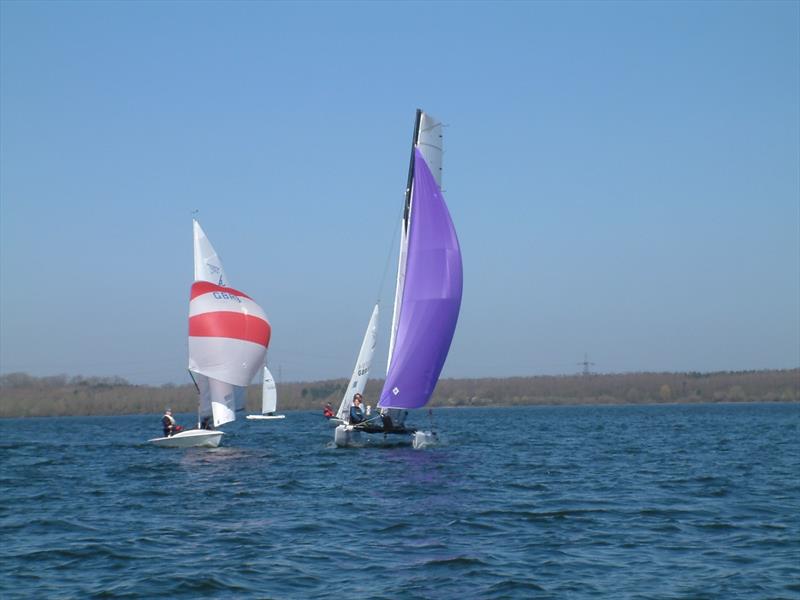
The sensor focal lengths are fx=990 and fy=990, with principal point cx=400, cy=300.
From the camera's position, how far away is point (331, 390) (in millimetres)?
129750

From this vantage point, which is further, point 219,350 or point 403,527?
point 219,350

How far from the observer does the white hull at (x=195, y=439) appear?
117ft

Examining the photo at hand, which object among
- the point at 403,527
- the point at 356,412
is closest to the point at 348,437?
the point at 356,412

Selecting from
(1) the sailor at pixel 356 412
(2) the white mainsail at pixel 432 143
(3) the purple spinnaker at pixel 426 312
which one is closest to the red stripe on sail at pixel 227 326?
(1) the sailor at pixel 356 412

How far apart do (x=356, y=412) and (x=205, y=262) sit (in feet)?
26.8

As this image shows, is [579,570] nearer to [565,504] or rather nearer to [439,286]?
[565,504]

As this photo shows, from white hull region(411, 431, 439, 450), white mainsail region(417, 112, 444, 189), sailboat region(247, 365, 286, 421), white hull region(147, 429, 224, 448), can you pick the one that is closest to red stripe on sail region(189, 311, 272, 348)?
white hull region(147, 429, 224, 448)

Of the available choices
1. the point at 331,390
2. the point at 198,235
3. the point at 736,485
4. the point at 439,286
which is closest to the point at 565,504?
the point at 736,485

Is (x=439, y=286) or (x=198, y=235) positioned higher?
(x=198, y=235)

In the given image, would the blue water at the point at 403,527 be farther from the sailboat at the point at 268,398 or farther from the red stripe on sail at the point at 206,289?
the sailboat at the point at 268,398

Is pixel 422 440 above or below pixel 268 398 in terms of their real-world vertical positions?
below

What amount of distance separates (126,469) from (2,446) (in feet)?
66.8

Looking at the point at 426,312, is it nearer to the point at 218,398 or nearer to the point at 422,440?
the point at 422,440

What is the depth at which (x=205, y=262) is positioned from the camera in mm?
37781
